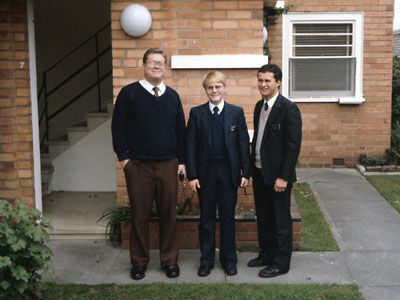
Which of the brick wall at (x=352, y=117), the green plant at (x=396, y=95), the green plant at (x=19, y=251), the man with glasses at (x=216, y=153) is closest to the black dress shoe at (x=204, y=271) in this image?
the man with glasses at (x=216, y=153)

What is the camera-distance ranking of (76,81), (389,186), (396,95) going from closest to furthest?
(389,186) → (76,81) → (396,95)

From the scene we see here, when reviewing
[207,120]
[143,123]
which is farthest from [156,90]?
→ [207,120]

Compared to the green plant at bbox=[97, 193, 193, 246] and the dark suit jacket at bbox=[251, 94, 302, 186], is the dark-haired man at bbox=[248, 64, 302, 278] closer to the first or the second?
the dark suit jacket at bbox=[251, 94, 302, 186]

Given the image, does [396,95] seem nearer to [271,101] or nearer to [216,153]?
[271,101]

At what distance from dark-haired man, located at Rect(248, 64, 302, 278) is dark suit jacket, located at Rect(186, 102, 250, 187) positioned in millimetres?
166

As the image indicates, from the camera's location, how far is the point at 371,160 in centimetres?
911

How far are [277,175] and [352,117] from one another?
5.38 metres

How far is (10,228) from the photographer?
352cm

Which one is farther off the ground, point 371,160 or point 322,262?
point 371,160

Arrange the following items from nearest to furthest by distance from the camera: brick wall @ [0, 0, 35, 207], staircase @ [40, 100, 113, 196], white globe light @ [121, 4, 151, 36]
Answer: white globe light @ [121, 4, 151, 36], brick wall @ [0, 0, 35, 207], staircase @ [40, 100, 113, 196]

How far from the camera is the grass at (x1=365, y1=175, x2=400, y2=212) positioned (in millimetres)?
7007

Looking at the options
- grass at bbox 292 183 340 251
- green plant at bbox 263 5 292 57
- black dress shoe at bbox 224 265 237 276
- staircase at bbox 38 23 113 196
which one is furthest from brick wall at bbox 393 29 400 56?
black dress shoe at bbox 224 265 237 276

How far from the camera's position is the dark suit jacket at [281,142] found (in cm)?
426

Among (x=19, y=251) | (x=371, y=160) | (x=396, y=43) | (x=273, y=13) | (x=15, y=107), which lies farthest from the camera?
(x=396, y=43)
